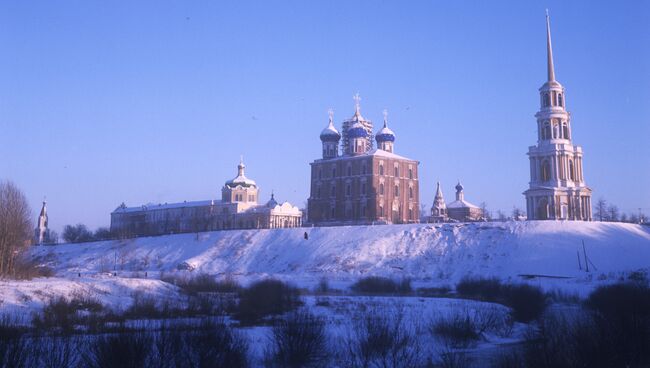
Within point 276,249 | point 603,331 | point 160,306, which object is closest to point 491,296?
point 160,306

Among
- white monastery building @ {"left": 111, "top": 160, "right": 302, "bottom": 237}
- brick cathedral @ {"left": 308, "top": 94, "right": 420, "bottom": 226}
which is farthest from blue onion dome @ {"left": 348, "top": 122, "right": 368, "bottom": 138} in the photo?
white monastery building @ {"left": 111, "top": 160, "right": 302, "bottom": 237}

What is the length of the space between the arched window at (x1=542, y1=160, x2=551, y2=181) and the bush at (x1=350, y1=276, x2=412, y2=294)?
102ft

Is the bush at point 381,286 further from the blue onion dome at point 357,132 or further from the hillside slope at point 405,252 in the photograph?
the blue onion dome at point 357,132

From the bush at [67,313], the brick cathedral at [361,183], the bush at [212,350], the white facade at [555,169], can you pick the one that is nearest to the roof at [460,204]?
the brick cathedral at [361,183]

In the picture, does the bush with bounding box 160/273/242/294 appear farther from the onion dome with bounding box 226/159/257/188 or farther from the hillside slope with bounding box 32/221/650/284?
the onion dome with bounding box 226/159/257/188

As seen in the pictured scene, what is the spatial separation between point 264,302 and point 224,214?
251 ft

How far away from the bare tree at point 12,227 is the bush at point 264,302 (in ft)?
56.1

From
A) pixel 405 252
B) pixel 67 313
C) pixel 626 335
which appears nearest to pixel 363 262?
pixel 405 252

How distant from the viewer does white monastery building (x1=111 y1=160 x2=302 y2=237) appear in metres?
96.6

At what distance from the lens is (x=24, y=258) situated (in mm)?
42469

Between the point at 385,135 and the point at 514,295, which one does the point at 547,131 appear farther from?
the point at 514,295

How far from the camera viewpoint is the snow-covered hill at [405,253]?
1950 inches

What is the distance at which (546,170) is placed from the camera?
2648 inches

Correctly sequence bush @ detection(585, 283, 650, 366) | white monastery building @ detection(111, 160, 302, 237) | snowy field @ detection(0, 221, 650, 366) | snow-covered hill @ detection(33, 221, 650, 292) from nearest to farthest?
bush @ detection(585, 283, 650, 366) < snowy field @ detection(0, 221, 650, 366) < snow-covered hill @ detection(33, 221, 650, 292) < white monastery building @ detection(111, 160, 302, 237)
